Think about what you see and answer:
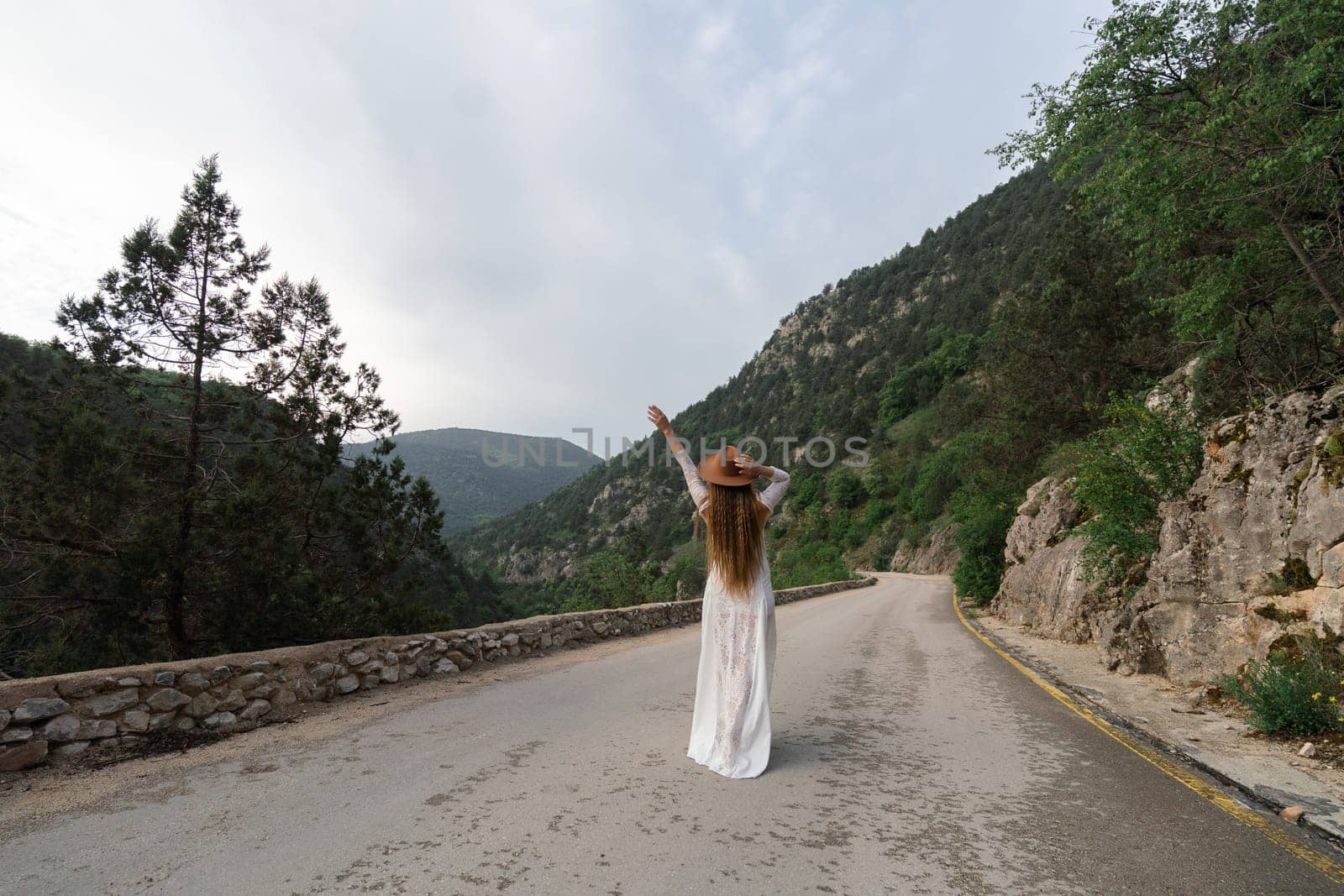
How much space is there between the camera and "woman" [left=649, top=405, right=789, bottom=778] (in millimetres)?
4207

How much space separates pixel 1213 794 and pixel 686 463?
12.2 ft

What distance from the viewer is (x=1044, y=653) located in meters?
10.3

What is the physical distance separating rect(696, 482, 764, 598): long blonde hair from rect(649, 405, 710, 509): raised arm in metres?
0.07

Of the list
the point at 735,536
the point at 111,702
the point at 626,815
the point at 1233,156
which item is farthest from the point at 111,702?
the point at 1233,156

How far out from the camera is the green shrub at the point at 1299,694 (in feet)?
16.1

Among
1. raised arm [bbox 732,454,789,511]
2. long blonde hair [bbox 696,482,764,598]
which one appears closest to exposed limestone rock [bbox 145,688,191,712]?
long blonde hair [bbox 696,482,764,598]

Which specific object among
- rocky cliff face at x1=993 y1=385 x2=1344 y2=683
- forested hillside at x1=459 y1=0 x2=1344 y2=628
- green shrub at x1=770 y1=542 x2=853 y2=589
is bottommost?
green shrub at x1=770 y1=542 x2=853 y2=589

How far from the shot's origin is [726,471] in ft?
14.3

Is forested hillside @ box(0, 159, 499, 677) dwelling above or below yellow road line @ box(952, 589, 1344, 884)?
above

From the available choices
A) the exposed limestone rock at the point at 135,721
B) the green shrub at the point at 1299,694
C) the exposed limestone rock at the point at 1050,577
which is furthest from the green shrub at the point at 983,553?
the exposed limestone rock at the point at 135,721

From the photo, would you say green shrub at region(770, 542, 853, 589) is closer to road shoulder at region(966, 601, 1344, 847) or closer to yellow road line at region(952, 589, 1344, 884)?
road shoulder at region(966, 601, 1344, 847)

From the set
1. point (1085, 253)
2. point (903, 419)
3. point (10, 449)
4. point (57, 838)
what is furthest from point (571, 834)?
point (903, 419)

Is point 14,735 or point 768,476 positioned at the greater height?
point 768,476

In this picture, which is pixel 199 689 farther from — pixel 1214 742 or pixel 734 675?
Result: pixel 1214 742
